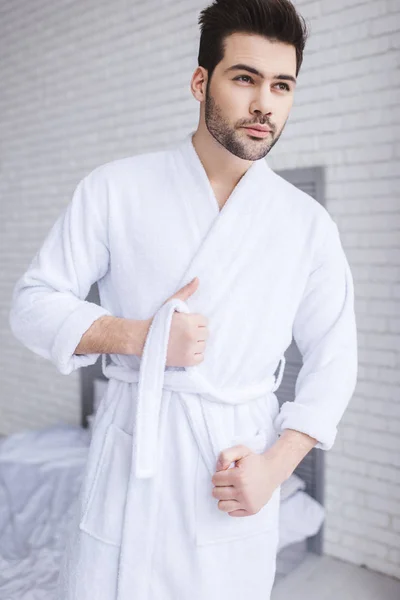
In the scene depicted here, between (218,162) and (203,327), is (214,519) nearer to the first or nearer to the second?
(203,327)

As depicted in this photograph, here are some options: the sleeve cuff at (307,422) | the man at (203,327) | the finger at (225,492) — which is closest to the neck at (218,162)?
the man at (203,327)

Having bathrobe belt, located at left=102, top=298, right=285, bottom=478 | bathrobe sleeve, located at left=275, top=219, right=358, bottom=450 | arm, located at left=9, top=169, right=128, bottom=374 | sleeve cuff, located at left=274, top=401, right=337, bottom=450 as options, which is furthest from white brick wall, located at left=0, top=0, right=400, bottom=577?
arm, located at left=9, top=169, right=128, bottom=374

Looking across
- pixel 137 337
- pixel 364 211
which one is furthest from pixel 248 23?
pixel 364 211

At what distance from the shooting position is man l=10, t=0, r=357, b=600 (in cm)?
105

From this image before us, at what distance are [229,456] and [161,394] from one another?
0.17m

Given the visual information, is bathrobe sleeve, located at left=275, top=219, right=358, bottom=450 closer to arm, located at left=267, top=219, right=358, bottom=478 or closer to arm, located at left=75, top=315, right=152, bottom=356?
arm, located at left=267, top=219, right=358, bottom=478

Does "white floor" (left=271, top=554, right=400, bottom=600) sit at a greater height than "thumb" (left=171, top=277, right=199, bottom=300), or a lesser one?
lesser

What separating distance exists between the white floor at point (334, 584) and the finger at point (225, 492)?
1696 mm

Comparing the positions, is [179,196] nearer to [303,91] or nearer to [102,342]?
[102,342]

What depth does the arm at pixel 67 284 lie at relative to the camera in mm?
1047

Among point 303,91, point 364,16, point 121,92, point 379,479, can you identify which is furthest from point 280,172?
point 379,479

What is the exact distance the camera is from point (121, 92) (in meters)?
3.53

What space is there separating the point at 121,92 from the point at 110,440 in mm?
2873

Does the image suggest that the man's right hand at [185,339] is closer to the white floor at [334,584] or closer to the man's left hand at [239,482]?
the man's left hand at [239,482]
